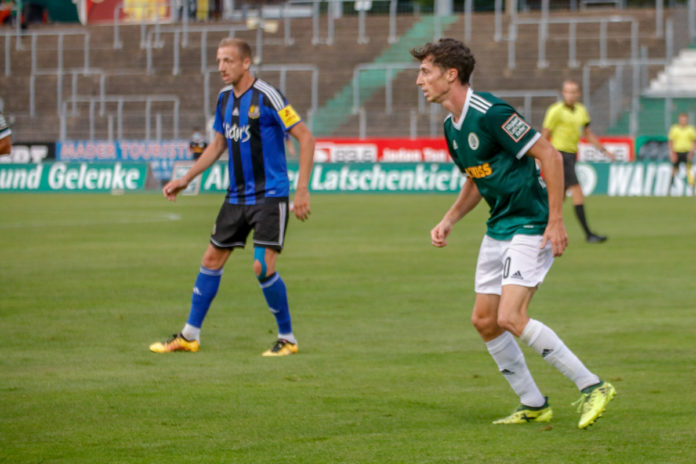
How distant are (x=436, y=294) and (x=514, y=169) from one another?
20.0 feet

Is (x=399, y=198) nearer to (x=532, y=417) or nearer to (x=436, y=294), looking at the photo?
(x=436, y=294)

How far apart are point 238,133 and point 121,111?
36.7 meters

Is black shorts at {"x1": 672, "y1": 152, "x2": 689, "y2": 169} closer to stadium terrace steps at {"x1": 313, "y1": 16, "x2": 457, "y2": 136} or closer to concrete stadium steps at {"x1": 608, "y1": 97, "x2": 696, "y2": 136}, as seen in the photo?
concrete stadium steps at {"x1": 608, "y1": 97, "x2": 696, "y2": 136}

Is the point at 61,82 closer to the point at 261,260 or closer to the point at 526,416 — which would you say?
the point at 261,260

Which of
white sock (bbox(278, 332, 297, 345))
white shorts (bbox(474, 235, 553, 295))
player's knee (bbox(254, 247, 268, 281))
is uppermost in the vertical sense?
white shorts (bbox(474, 235, 553, 295))

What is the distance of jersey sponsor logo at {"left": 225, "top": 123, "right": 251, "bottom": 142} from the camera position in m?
9.19

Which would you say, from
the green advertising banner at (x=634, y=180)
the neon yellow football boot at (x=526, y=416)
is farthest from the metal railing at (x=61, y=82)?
the neon yellow football boot at (x=526, y=416)

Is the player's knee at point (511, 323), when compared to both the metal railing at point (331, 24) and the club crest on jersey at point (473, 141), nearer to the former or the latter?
the club crest on jersey at point (473, 141)

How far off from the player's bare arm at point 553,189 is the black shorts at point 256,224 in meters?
3.06

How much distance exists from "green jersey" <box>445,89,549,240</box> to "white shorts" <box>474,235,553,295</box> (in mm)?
56

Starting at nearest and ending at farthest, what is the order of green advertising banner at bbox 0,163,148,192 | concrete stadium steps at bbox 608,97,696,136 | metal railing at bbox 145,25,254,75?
1. green advertising banner at bbox 0,163,148,192
2. concrete stadium steps at bbox 608,97,696,136
3. metal railing at bbox 145,25,254,75

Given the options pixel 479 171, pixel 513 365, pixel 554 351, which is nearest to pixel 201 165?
pixel 479 171

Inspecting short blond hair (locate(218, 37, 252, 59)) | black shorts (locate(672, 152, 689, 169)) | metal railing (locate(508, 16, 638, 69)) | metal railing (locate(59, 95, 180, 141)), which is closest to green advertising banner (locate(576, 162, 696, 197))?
black shorts (locate(672, 152, 689, 169))

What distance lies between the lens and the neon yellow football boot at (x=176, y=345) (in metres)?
9.22
